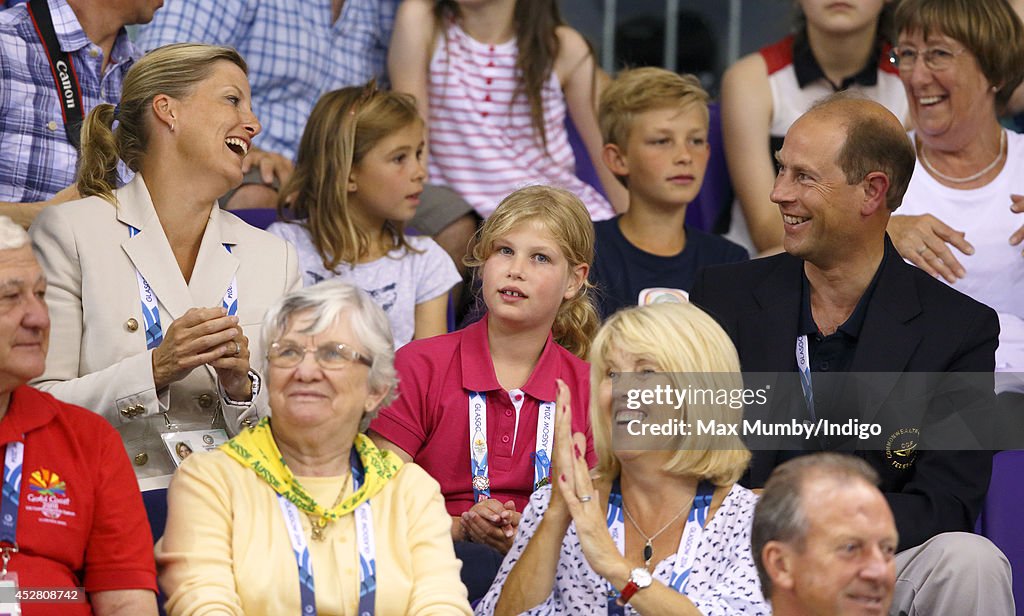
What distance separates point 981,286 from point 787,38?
49.0 inches

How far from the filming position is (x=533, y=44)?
4648mm

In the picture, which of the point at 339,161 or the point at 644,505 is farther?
the point at 339,161

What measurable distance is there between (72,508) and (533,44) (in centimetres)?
277

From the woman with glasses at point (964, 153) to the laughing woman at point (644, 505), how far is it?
1.56 metres

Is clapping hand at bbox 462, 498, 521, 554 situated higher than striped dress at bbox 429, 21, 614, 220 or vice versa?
striped dress at bbox 429, 21, 614, 220

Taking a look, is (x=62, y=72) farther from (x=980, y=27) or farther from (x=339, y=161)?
(x=980, y=27)

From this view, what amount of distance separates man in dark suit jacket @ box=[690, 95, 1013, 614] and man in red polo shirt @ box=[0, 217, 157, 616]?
1454 mm

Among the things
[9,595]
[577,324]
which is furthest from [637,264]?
[9,595]

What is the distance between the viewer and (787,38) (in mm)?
4773

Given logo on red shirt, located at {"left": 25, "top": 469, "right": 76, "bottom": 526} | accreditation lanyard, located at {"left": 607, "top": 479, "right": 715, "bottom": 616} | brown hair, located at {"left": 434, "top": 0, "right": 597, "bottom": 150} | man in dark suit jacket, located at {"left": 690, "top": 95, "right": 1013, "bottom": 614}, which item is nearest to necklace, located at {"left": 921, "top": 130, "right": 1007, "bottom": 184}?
man in dark suit jacket, located at {"left": 690, "top": 95, "right": 1013, "bottom": 614}

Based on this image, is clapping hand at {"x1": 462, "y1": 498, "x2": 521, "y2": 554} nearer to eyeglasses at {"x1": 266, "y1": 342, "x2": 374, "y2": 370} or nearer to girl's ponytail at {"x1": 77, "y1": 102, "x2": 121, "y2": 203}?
eyeglasses at {"x1": 266, "y1": 342, "x2": 374, "y2": 370}

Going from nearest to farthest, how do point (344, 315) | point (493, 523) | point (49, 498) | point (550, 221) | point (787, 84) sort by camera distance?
point (49, 498) < point (344, 315) < point (493, 523) < point (550, 221) < point (787, 84)

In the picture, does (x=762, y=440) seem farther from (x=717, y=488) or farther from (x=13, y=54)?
(x=13, y=54)

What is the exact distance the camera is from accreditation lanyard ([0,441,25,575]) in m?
2.26
